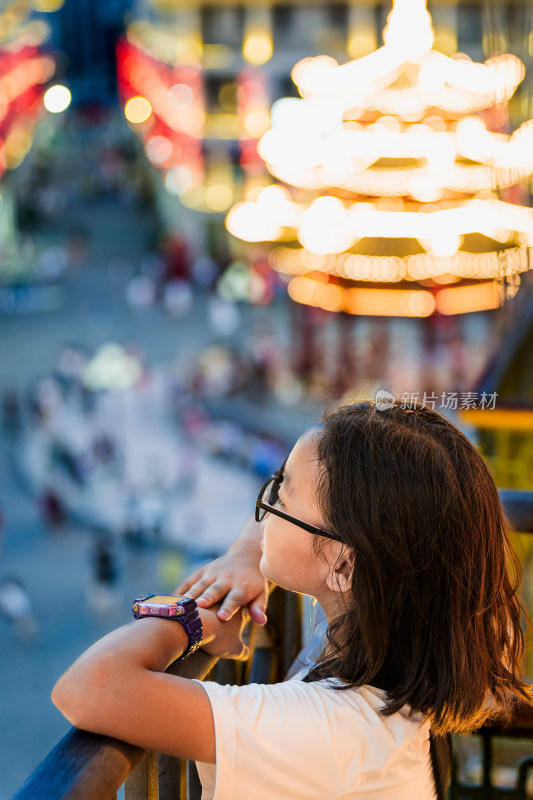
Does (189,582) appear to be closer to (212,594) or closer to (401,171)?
(212,594)

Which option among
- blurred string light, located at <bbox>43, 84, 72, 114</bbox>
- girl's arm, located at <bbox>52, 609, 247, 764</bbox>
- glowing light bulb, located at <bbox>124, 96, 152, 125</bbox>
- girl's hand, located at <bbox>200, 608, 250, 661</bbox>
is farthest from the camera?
glowing light bulb, located at <bbox>124, 96, 152, 125</bbox>

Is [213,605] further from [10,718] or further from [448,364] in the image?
[448,364]

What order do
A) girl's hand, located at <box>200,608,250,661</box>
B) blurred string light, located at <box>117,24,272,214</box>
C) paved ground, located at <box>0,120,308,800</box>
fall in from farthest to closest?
1. blurred string light, located at <box>117,24,272,214</box>
2. paved ground, located at <box>0,120,308,800</box>
3. girl's hand, located at <box>200,608,250,661</box>

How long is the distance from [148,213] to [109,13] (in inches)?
1098

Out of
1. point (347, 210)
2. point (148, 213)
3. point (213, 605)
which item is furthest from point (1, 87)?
point (213, 605)

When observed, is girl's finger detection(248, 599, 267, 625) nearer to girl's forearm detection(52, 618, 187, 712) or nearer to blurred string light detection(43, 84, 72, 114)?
girl's forearm detection(52, 618, 187, 712)

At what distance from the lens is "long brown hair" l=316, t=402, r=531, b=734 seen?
1.03 m

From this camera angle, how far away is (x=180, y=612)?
105 centimetres

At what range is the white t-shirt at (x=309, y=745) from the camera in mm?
971

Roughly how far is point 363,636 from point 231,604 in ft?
0.76

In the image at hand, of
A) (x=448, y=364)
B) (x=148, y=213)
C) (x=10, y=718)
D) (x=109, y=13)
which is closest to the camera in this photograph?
(x=10, y=718)

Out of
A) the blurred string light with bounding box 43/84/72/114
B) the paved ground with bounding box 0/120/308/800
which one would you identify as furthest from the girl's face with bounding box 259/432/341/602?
the blurred string light with bounding box 43/84/72/114

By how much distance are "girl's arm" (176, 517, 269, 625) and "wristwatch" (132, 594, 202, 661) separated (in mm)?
122

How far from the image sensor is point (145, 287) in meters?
19.1
